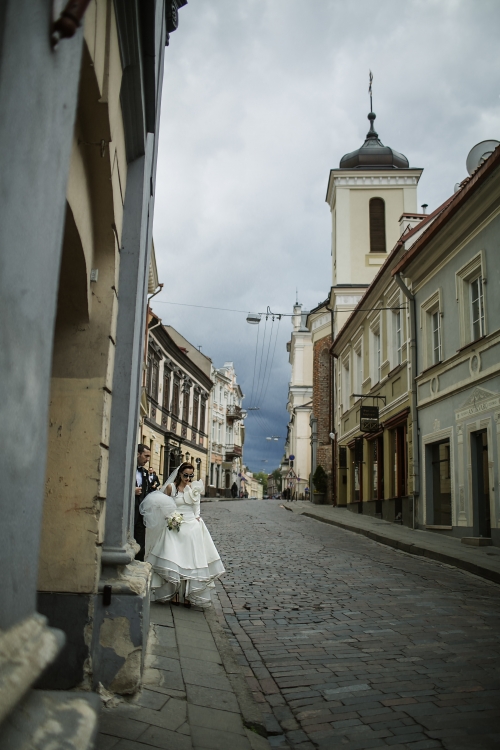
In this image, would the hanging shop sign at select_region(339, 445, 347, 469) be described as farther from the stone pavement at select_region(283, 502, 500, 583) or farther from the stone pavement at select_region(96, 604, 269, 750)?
the stone pavement at select_region(96, 604, 269, 750)

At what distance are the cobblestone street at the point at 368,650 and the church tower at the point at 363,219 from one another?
80.0 feet

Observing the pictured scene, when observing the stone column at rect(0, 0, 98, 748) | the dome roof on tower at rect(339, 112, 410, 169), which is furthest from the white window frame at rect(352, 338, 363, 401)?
the stone column at rect(0, 0, 98, 748)

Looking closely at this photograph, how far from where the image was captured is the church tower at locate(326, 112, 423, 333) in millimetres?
34750

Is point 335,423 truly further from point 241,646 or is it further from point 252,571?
point 241,646

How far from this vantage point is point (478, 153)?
63.3ft

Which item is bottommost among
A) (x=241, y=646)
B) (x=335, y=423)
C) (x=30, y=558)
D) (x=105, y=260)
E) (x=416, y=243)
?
(x=241, y=646)

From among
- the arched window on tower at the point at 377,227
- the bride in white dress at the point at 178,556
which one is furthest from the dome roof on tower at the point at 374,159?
the bride in white dress at the point at 178,556

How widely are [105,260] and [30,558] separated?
328 centimetres

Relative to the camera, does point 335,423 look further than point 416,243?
Yes

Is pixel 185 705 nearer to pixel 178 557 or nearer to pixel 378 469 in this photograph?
pixel 178 557

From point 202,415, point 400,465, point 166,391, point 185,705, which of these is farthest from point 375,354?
point 202,415

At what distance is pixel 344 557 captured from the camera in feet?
41.1

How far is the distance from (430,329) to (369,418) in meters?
4.82

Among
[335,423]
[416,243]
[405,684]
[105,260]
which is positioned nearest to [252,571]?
[405,684]
